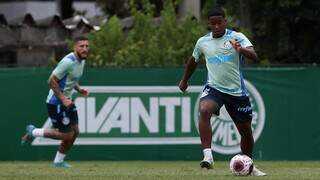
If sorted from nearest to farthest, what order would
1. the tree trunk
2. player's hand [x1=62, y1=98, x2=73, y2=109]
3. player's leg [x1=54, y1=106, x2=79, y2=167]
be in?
player's hand [x1=62, y1=98, x2=73, y2=109]
player's leg [x1=54, y1=106, x2=79, y2=167]
the tree trunk

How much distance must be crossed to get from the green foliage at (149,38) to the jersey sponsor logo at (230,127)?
5.29m

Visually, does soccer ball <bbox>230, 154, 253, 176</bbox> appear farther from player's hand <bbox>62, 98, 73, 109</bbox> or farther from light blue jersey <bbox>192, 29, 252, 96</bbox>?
player's hand <bbox>62, 98, 73, 109</bbox>

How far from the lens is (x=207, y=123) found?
11.5 meters

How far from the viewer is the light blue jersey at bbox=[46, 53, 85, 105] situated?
14.5 m

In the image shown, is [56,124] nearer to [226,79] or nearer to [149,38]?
[226,79]

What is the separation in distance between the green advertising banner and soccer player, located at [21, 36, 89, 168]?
9.80 feet

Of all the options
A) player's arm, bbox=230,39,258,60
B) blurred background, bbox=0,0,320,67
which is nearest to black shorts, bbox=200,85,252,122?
player's arm, bbox=230,39,258,60

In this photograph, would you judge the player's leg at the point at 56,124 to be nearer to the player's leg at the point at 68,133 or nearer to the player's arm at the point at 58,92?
the player's leg at the point at 68,133

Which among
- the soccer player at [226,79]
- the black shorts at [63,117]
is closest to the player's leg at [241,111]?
the soccer player at [226,79]

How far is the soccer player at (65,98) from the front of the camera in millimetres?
14516

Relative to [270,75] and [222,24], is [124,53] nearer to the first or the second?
[270,75]

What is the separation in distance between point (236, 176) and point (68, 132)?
4259 millimetres

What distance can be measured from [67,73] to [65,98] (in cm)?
42

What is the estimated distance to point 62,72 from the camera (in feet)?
47.6
